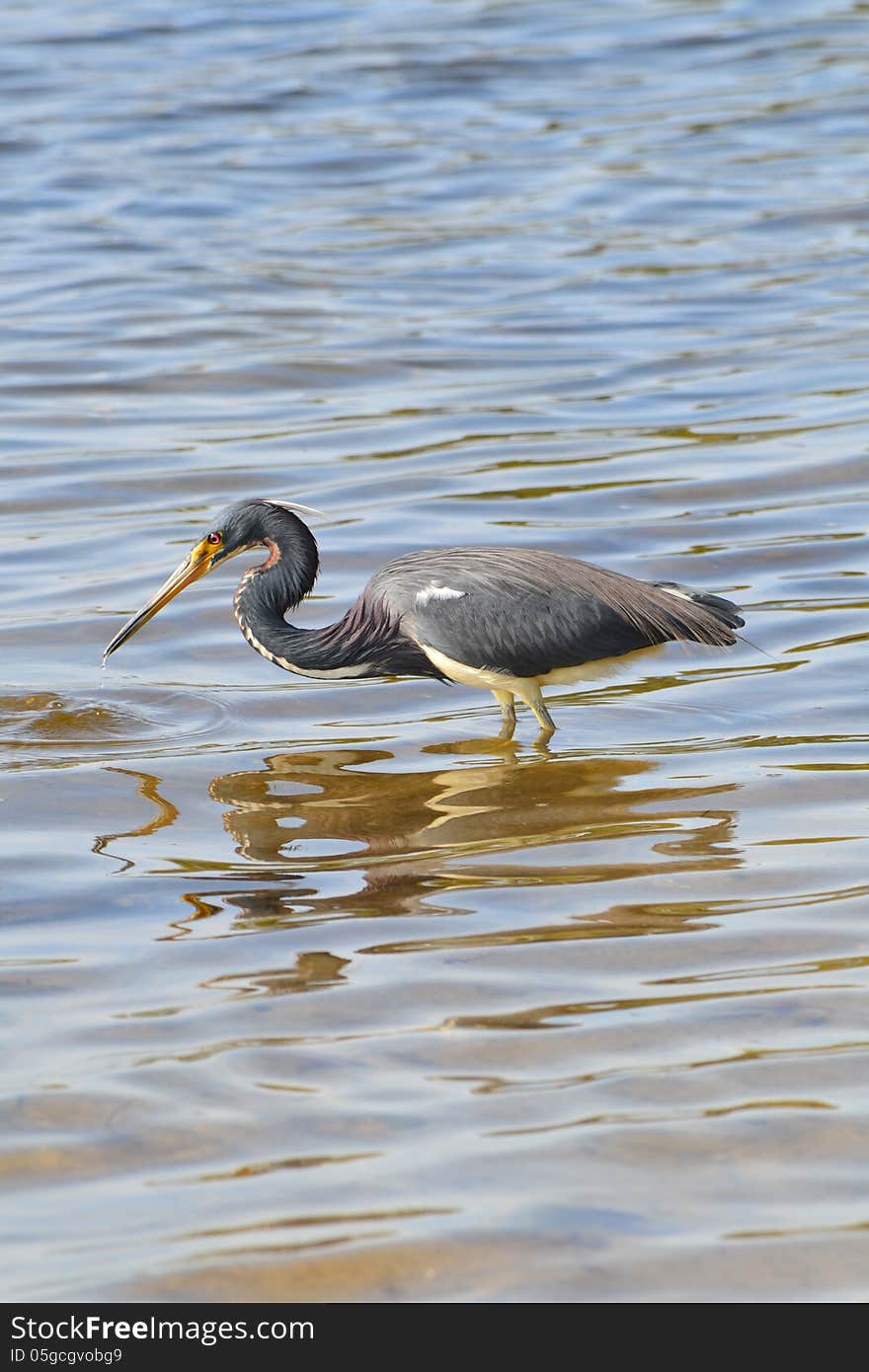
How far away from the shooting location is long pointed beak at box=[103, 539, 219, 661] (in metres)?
7.96

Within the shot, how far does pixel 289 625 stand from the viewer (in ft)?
25.9

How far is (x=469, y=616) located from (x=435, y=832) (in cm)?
112

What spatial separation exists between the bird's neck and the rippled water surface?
276 millimetres

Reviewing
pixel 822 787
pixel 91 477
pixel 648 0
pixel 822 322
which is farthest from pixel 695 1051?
pixel 648 0

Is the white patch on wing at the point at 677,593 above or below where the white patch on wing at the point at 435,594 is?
below

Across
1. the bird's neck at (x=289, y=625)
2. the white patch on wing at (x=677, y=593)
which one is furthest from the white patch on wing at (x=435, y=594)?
the white patch on wing at (x=677, y=593)

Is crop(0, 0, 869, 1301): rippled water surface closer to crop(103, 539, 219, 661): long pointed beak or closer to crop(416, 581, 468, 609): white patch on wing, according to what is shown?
crop(103, 539, 219, 661): long pointed beak

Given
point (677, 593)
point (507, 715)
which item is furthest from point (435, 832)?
point (677, 593)

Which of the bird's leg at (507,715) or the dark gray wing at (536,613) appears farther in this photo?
the bird's leg at (507,715)

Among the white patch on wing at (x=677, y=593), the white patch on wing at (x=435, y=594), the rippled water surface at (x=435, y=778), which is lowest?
the rippled water surface at (x=435, y=778)

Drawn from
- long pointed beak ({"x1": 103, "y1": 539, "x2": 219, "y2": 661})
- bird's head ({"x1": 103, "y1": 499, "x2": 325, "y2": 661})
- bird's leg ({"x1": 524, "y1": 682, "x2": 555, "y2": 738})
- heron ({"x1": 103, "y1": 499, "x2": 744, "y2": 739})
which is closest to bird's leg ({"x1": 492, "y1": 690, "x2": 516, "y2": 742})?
heron ({"x1": 103, "y1": 499, "x2": 744, "y2": 739})

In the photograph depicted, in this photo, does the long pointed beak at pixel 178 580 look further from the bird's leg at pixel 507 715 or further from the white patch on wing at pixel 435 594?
the bird's leg at pixel 507 715

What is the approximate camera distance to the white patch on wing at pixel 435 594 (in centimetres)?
748

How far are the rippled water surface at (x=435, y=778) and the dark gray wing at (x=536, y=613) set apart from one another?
0.35m
